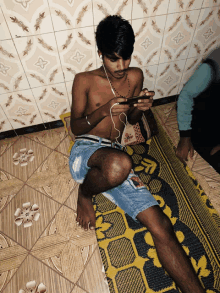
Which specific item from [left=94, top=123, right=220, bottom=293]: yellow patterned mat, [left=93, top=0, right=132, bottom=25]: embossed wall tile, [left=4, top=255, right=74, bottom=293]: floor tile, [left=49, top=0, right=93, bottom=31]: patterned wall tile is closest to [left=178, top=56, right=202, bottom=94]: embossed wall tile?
[left=93, top=0, right=132, bottom=25]: embossed wall tile

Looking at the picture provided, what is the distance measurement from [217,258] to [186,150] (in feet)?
2.58

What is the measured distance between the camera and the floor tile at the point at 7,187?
1.59 m

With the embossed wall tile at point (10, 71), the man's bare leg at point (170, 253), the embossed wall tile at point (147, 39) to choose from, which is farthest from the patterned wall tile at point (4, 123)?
the man's bare leg at point (170, 253)

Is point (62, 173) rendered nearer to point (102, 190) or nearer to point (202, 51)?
point (102, 190)

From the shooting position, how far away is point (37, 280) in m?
1.25

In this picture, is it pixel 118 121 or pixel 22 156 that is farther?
pixel 22 156

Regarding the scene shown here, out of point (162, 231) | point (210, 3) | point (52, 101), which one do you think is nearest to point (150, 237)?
point (162, 231)

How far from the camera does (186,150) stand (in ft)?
5.05

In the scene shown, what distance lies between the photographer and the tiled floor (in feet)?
4.12

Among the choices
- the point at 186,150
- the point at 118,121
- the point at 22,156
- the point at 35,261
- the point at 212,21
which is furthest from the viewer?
the point at 22,156

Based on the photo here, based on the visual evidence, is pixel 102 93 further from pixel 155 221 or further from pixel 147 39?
pixel 155 221

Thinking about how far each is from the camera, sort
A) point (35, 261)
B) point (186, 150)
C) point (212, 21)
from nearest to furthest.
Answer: point (35, 261)
point (186, 150)
point (212, 21)

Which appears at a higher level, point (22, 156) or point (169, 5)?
point (169, 5)

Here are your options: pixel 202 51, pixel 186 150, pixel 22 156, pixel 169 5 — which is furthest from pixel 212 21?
pixel 22 156
